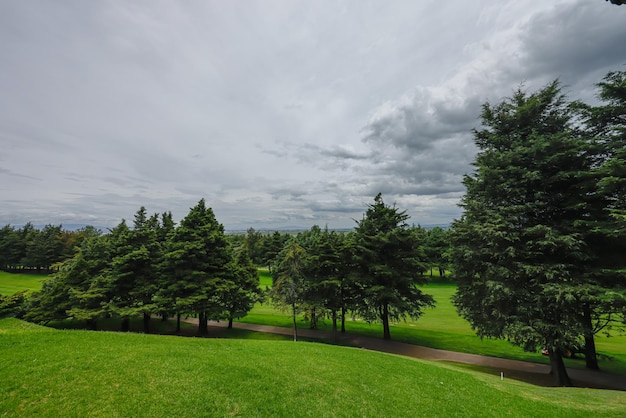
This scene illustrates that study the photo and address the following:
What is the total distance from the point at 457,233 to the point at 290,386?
1379cm

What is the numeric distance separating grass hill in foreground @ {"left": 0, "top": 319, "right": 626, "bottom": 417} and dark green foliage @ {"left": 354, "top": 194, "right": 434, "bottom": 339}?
36.0 feet

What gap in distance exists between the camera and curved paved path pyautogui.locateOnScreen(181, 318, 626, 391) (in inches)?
660

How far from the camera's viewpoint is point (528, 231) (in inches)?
575

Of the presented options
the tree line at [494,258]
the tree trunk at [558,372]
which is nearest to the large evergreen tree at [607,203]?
the tree line at [494,258]

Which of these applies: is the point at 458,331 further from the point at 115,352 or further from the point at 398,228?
the point at 115,352

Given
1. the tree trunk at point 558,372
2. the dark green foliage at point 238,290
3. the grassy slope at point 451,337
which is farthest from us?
the dark green foliage at point 238,290

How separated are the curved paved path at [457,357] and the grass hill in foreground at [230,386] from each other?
5686 millimetres

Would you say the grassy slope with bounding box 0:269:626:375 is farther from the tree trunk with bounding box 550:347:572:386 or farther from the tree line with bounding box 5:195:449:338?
the tree trunk with bounding box 550:347:572:386

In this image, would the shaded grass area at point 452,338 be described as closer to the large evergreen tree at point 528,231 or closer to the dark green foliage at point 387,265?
the dark green foliage at point 387,265

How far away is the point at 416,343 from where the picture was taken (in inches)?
1005

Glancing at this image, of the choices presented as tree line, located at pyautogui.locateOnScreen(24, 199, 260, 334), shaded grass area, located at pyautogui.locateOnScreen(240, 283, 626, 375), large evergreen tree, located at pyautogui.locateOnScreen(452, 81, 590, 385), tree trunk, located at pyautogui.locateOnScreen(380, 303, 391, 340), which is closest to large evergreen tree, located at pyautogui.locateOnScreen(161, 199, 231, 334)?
tree line, located at pyautogui.locateOnScreen(24, 199, 260, 334)

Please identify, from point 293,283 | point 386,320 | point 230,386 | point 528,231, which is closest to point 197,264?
point 293,283

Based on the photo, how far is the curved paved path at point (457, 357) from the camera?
1677 cm

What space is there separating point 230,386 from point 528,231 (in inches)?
644
